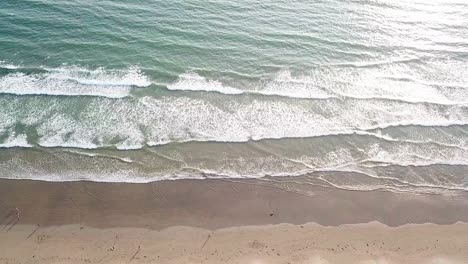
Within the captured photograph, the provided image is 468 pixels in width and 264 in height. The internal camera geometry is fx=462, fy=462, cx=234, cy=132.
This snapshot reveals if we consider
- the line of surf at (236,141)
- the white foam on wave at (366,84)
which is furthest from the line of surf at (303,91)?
the line of surf at (236,141)

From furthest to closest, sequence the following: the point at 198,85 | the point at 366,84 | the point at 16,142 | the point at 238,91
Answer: the point at 366,84
the point at 198,85
the point at 238,91
the point at 16,142

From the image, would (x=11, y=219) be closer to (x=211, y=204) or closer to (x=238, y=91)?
(x=211, y=204)

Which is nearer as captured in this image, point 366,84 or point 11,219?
point 11,219

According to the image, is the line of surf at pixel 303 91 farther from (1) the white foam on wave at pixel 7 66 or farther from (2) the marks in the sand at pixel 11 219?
(2) the marks in the sand at pixel 11 219

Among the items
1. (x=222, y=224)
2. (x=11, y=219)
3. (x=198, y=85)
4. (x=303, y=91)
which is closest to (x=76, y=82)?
(x=198, y=85)

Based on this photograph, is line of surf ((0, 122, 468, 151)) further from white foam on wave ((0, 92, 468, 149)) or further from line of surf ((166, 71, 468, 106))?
line of surf ((166, 71, 468, 106))

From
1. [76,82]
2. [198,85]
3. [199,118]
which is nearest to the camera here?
[199,118]
